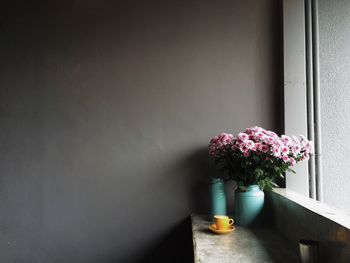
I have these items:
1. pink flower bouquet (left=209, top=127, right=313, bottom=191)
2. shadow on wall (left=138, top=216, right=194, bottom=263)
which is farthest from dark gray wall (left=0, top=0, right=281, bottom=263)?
pink flower bouquet (left=209, top=127, right=313, bottom=191)

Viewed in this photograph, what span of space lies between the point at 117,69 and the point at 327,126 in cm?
147

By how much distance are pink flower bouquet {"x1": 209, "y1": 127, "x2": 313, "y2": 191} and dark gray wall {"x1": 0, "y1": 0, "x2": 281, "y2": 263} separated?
0.28 meters

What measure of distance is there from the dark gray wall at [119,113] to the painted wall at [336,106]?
0.32 m

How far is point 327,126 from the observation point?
197cm

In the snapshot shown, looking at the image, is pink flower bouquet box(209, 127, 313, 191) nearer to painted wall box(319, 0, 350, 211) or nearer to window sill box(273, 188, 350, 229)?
window sill box(273, 188, 350, 229)

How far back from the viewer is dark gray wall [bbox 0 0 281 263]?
2.03 meters

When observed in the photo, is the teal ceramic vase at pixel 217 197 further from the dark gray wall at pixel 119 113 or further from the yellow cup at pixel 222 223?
the yellow cup at pixel 222 223

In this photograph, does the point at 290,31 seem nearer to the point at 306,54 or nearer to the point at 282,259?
the point at 306,54

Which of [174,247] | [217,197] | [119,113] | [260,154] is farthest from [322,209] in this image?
[119,113]

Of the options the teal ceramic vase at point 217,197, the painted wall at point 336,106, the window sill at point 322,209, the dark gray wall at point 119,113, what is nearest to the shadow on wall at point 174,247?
the dark gray wall at point 119,113

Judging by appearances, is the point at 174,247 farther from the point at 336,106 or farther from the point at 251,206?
the point at 336,106

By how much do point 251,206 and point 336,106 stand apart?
0.90 meters

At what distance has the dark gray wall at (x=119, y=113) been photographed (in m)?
2.03

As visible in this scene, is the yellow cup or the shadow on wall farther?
the shadow on wall
